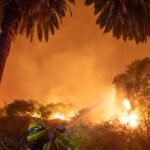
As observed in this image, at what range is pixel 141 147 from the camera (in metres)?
18.9

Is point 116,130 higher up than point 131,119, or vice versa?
point 131,119

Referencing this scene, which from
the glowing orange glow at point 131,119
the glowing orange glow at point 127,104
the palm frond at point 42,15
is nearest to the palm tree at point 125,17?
the palm frond at point 42,15

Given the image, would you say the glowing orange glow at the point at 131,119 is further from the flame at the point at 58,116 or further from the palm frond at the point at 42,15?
the flame at the point at 58,116

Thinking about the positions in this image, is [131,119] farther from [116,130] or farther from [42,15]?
[42,15]

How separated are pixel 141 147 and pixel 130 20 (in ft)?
24.0

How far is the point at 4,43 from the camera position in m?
10.8

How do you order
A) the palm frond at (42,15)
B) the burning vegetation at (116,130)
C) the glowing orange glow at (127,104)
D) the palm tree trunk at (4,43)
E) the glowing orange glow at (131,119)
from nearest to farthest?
the palm tree trunk at (4,43) → the palm frond at (42,15) → the burning vegetation at (116,130) → the glowing orange glow at (131,119) → the glowing orange glow at (127,104)

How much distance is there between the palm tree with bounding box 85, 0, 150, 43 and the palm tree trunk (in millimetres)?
4669

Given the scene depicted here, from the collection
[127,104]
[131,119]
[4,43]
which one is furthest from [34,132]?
[127,104]

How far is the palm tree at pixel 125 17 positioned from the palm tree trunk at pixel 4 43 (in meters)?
4.67

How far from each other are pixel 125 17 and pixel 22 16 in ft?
14.6

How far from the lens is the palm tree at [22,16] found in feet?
35.9

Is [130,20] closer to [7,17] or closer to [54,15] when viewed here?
[54,15]

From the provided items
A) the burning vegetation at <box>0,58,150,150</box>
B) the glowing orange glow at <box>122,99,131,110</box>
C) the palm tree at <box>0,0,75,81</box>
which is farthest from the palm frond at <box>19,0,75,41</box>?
the glowing orange glow at <box>122,99,131,110</box>
